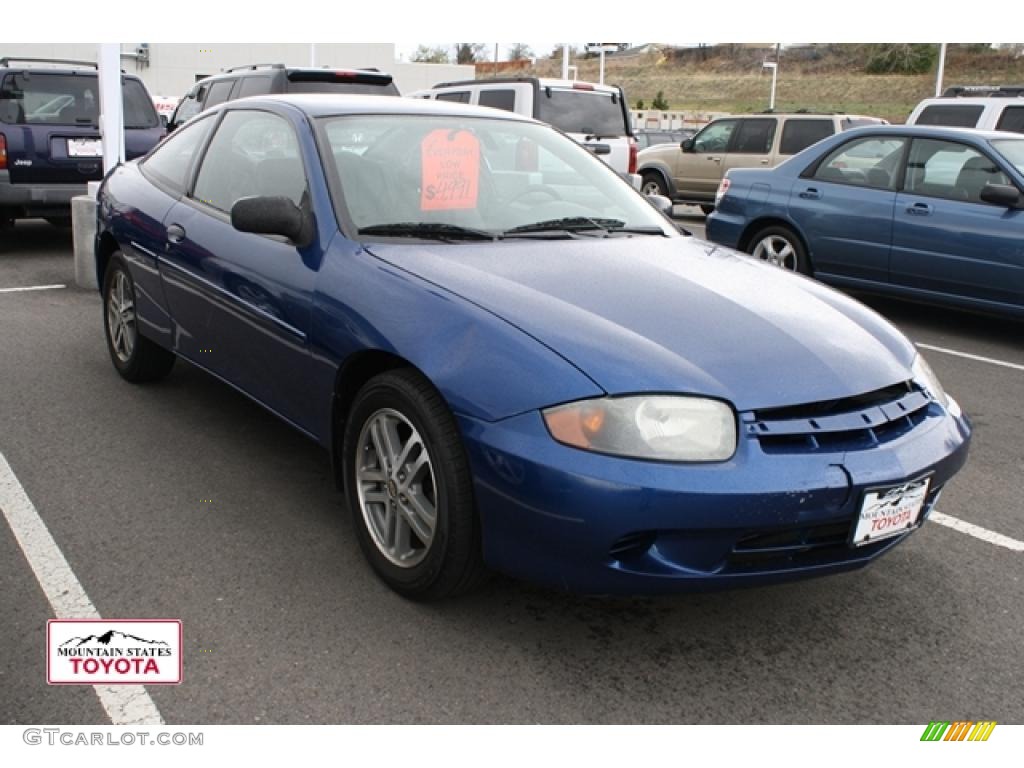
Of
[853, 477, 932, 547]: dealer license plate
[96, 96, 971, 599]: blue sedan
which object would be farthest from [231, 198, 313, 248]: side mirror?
[853, 477, 932, 547]: dealer license plate

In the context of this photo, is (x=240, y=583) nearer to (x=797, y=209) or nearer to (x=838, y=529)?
(x=838, y=529)

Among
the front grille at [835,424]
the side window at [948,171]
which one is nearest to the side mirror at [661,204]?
the front grille at [835,424]

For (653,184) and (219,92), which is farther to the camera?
(653,184)

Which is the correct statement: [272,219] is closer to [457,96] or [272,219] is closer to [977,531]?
[977,531]

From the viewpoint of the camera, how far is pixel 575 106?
A: 40.2 ft

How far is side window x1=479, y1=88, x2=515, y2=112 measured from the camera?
39.0ft

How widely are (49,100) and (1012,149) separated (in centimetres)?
840

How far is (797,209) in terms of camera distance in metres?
8.09

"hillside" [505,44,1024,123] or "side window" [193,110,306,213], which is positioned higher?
"hillside" [505,44,1024,123]

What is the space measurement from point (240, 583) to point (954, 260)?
5735 millimetres

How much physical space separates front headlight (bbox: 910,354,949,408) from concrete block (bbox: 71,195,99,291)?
6589 mm

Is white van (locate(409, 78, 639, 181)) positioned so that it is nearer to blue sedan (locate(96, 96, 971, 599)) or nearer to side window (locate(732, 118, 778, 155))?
side window (locate(732, 118, 778, 155))

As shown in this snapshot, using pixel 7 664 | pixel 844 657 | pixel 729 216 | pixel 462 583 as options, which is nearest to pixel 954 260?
pixel 729 216

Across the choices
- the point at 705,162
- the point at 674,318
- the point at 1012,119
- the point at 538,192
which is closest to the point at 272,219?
the point at 538,192
